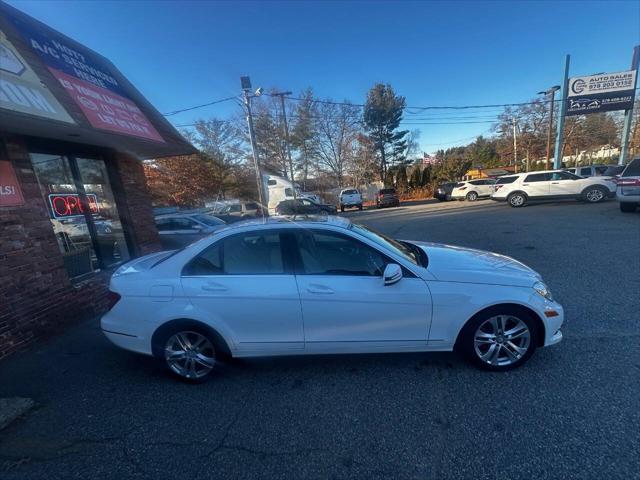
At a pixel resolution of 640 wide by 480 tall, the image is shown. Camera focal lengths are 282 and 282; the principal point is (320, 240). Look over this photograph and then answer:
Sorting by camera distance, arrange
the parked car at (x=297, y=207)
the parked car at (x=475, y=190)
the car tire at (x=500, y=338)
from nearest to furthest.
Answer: the car tire at (x=500, y=338) < the parked car at (x=297, y=207) < the parked car at (x=475, y=190)

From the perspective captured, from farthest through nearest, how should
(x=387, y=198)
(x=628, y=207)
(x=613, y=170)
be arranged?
1. (x=387, y=198)
2. (x=613, y=170)
3. (x=628, y=207)

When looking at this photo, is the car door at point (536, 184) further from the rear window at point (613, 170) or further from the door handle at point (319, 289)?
Result: the door handle at point (319, 289)

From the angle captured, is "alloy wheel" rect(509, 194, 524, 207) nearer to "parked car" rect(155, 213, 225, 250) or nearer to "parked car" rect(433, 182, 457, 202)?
"parked car" rect(433, 182, 457, 202)

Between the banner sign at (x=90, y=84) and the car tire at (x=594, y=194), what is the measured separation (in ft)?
59.2

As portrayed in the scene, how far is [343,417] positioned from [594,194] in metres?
17.7

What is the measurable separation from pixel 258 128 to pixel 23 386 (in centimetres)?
3432

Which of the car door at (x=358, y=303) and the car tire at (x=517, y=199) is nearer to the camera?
the car door at (x=358, y=303)

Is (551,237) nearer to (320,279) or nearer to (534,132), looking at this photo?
(320,279)

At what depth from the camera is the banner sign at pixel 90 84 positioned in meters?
4.26

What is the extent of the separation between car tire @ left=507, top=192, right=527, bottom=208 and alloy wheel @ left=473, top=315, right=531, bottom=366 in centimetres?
1563

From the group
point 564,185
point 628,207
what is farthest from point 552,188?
point 628,207

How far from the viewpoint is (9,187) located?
371 cm

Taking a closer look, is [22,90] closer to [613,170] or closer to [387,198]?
[387,198]

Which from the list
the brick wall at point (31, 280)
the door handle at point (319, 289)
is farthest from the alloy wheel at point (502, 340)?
the brick wall at point (31, 280)
